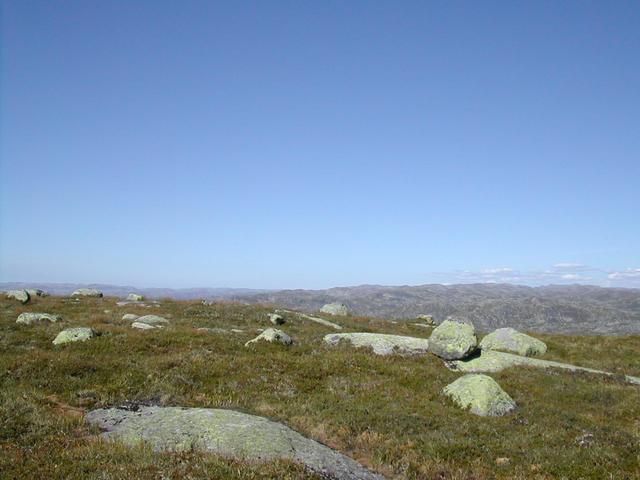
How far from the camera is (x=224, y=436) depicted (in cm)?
Result: 1241

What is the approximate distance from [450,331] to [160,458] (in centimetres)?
2065

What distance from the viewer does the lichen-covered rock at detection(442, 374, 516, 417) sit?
59.4 feet

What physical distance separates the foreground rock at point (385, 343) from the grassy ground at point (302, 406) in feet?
4.36

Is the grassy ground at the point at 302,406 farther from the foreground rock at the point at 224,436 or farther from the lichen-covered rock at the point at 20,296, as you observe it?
the lichen-covered rock at the point at 20,296

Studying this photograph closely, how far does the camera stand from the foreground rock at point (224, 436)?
11.4 meters

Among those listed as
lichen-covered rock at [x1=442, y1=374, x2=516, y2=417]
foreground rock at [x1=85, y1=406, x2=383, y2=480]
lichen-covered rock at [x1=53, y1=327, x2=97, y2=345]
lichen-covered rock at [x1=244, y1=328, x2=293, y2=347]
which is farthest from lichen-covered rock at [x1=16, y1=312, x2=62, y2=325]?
lichen-covered rock at [x1=442, y1=374, x2=516, y2=417]

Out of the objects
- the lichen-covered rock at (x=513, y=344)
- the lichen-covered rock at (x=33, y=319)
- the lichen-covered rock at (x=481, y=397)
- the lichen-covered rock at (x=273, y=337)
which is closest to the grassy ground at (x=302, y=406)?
the lichen-covered rock at (x=481, y=397)

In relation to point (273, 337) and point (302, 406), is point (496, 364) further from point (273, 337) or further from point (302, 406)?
point (302, 406)

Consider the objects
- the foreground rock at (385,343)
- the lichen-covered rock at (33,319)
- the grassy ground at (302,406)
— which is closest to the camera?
the grassy ground at (302,406)

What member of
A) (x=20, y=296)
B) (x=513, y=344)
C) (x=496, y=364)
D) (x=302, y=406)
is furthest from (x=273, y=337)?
(x=20, y=296)

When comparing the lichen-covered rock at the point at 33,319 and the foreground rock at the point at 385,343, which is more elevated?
the lichen-covered rock at the point at 33,319

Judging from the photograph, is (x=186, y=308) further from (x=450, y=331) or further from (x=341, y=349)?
(x=450, y=331)

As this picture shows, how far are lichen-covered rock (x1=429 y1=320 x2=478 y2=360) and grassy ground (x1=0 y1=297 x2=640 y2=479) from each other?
89cm

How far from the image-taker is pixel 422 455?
530 inches
